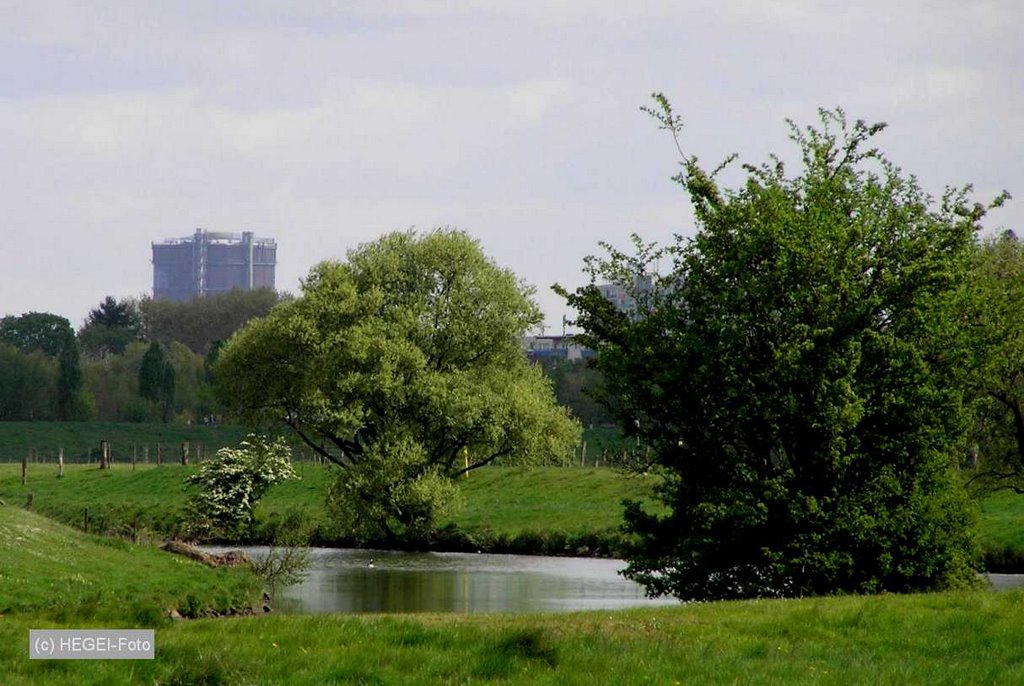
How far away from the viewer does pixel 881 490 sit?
104 feet

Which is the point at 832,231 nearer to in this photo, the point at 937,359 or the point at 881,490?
the point at 937,359

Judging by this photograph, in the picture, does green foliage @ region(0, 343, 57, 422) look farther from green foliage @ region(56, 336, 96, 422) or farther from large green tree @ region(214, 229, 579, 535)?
large green tree @ region(214, 229, 579, 535)

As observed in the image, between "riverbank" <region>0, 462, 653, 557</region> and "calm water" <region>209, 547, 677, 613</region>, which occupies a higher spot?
"riverbank" <region>0, 462, 653, 557</region>

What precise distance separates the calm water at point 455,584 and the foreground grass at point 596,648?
1396 centimetres

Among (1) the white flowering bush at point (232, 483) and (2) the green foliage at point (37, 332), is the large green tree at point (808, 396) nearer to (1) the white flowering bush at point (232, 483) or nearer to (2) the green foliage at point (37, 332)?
(1) the white flowering bush at point (232, 483)

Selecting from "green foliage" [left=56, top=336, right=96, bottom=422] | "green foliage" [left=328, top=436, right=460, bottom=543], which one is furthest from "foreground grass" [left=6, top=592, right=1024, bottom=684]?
"green foliage" [left=56, top=336, right=96, bottom=422]

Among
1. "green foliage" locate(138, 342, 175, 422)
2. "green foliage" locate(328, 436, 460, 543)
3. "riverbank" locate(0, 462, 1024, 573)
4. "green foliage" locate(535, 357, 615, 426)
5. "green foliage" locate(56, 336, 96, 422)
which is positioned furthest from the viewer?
"green foliage" locate(138, 342, 175, 422)

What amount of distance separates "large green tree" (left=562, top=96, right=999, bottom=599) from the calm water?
22.3 ft

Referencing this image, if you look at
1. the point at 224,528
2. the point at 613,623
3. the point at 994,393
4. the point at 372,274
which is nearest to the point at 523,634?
the point at 613,623

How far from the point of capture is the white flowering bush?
6706cm

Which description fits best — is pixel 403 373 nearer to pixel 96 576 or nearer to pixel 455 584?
pixel 455 584

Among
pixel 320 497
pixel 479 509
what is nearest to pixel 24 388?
pixel 320 497

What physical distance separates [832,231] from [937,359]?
12.9 ft

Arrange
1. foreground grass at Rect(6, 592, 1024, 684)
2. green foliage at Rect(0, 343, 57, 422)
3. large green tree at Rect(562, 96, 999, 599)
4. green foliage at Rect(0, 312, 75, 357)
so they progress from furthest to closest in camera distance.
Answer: green foliage at Rect(0, 312, 75, 357)
green foliage at Rect(0, 343, 57, 422)
large green tree at Rect(562, 96, 999, 599)
foreground grass at Rect(6, 592, 1024, 684)
